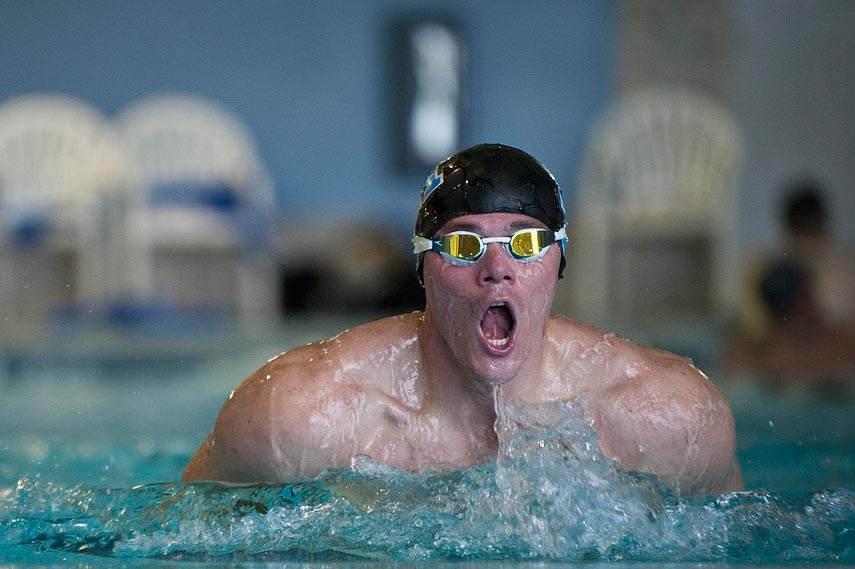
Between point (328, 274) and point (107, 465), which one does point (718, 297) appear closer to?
point (328, 274)

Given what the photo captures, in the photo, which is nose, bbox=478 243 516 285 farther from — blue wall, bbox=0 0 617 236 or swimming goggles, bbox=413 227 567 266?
blue wall, bbox=0 0 617 236

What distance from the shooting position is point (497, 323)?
1944 millimetres

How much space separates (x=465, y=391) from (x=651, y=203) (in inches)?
227

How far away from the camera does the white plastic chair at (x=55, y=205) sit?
22.0 feet

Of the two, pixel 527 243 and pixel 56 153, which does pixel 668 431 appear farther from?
pixel 56 153

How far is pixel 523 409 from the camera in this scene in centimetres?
205

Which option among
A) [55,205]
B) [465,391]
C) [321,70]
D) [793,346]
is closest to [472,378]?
[465,391]

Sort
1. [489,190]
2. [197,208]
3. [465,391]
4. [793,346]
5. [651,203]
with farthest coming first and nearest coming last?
[651,203]
[197,208]
[793,346]
[465,391]
[489,190]

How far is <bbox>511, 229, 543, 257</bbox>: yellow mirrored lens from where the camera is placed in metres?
1.92

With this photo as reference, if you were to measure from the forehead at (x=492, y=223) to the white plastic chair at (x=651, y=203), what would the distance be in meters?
5.46

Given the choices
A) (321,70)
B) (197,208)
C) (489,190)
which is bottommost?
(197,208)

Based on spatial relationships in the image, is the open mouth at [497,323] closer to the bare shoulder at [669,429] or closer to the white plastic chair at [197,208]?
the bare shoulder at [669,429]

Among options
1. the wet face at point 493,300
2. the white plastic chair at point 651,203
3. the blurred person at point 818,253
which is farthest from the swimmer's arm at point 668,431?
the white plastic chair at point 651,203

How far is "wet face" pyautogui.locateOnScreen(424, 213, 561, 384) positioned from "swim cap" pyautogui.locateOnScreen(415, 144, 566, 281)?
19 millimetres
